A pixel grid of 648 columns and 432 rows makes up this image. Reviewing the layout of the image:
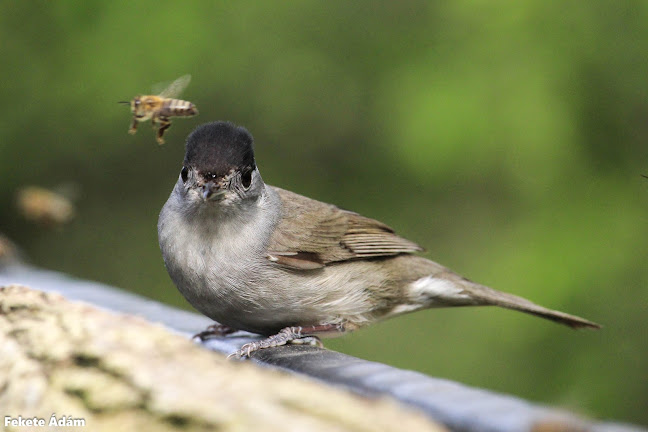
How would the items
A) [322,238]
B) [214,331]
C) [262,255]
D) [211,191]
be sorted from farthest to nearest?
[322,238] < [214,331] < [262,255] < [211,191]

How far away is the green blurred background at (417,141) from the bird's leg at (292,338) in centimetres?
247

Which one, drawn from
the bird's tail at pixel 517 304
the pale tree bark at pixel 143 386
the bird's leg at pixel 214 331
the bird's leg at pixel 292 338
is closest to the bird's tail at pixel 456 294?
the bird's tail at pixel 517 304

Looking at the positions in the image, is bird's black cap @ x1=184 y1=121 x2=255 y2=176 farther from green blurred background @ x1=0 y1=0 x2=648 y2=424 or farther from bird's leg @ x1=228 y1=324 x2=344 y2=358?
green blurred background @ x1=0 y1=0 x2=648 y2=424

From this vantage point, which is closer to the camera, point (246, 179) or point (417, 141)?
point (246, 179)

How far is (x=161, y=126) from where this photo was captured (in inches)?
150

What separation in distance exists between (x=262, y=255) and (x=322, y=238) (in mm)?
530

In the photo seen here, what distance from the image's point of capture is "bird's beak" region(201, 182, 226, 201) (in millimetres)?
3621

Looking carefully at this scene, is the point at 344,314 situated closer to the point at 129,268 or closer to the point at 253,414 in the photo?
the point at 253,414

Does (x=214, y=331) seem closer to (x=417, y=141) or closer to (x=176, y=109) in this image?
(x=176, y=109)

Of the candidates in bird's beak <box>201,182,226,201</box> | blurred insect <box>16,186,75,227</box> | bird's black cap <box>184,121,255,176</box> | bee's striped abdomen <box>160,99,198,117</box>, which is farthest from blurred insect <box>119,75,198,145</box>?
blurred insect <box>16,186,75,227</box>

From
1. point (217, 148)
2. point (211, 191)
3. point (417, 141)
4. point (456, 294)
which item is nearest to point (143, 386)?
point (211, 191)

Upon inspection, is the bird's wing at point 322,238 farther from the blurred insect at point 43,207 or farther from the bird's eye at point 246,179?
the blurred insect at point 43,207

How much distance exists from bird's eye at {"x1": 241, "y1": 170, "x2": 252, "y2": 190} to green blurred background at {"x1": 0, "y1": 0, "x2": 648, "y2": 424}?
2906 millimetres

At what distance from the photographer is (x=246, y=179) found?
12.8 feet
